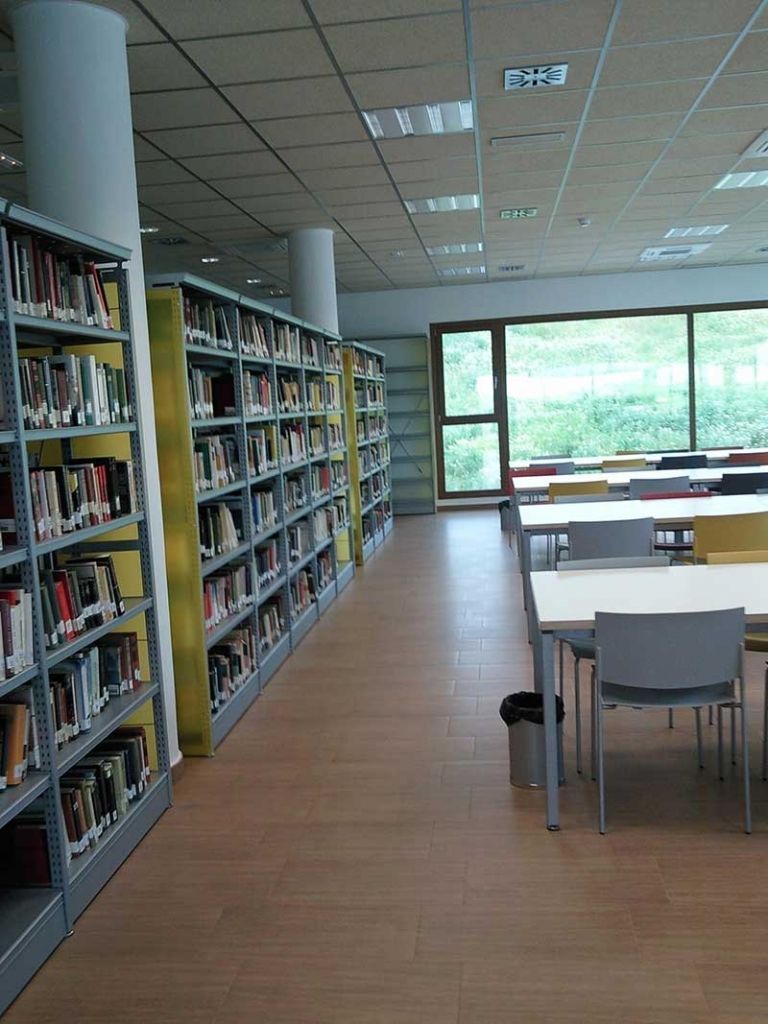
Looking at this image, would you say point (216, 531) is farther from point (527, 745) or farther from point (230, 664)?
point (527, 745)

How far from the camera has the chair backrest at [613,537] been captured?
5.25m

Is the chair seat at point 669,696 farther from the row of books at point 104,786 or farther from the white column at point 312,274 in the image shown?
the white column at point 312,274

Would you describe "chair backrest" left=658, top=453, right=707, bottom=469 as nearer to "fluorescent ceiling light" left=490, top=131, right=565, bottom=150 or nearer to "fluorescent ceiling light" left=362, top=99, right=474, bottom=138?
"fluorescent ceiling light" left=490, top=131, right=565, bottom=150

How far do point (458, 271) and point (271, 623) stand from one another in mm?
7782

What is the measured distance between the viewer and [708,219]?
9711 mm

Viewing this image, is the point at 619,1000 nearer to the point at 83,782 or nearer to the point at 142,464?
the point at 83,782

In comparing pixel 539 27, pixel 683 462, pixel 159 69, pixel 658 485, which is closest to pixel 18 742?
pixel 159 69

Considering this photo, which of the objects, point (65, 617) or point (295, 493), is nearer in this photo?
point (65, 617)

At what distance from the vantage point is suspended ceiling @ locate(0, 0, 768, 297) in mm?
4301

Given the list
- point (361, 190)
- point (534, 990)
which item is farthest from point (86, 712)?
point (361, 190)

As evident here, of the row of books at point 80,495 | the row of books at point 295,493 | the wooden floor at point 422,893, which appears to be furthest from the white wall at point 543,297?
the row of books at point 80,495

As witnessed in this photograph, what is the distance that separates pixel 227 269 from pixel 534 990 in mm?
9742

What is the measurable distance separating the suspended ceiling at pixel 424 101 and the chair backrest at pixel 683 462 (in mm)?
2399

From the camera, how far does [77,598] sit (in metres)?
3.21
